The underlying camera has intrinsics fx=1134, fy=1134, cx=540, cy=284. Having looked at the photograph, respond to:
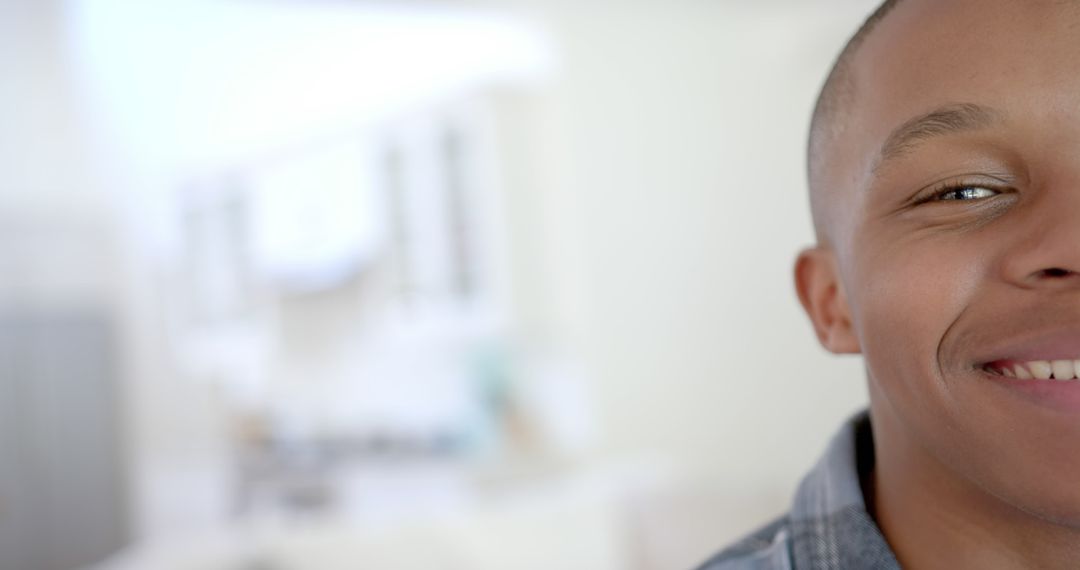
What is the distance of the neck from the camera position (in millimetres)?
647

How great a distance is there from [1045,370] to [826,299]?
0.71 ft

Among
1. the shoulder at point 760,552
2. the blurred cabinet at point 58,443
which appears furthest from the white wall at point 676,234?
the shoulder at point 760,552

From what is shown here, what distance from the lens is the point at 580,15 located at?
15.0 ft

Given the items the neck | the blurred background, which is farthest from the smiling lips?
the blurred background

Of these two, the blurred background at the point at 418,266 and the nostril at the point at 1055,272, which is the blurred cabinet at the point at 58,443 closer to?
the blurred background at the point at 418,266

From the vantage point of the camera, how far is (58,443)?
191 inches

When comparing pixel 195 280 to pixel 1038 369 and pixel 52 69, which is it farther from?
pixel 1038 369

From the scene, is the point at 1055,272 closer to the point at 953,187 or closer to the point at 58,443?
the point at 953,187

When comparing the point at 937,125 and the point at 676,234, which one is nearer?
the point at 937,125

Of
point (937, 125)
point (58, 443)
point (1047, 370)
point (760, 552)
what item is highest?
point (937, 125)

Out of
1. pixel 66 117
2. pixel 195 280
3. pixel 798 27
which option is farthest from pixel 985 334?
pixel 195 280

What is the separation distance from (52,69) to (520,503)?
2.90m

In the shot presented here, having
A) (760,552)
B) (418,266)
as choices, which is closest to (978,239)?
(760,552)

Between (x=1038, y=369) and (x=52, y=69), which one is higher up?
(x=52, y=69)
